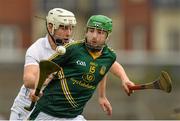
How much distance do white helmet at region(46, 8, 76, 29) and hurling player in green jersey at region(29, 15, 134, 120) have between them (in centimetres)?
41

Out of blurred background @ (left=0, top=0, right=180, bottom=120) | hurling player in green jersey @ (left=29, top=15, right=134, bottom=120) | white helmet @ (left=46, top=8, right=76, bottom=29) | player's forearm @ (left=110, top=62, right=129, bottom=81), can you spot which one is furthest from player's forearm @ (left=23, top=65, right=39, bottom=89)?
blurred background @ (left=0, top=0, right=180, bottom=120)

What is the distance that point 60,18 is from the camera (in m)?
10.4

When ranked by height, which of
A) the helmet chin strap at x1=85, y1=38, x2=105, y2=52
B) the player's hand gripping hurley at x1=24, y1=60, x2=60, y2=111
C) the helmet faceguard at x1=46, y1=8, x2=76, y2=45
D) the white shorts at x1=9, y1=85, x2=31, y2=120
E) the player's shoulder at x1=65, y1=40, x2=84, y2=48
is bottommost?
the white shorts at x1=9, y1=85, x2=31, y2=120

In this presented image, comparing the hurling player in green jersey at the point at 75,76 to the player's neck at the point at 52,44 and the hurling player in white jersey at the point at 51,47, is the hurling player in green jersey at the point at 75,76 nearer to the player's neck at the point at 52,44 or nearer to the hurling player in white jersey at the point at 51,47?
the hurling player in white jersey at the point at 51,47

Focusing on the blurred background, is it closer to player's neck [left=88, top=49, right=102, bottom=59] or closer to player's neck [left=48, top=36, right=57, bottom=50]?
player's neck [left=48, top=36, right=57, bottom=50]

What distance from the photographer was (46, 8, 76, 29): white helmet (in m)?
10.4

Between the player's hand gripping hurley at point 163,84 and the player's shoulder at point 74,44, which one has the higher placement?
the player's shoulder at point 74,44

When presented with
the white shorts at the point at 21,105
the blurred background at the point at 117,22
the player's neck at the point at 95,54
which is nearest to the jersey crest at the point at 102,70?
the player's neck at the point at 95,54

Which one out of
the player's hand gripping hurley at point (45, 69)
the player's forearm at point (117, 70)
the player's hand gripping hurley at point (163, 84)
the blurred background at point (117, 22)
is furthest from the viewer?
the blurred background at point (117, 22)

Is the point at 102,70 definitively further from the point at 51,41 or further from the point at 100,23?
the point at 51,41

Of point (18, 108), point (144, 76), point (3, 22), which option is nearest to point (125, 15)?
point (3, 22)

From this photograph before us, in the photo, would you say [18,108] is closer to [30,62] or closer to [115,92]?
[30,62]

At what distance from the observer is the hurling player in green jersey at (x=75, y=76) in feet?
32.5

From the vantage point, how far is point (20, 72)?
2822cm
